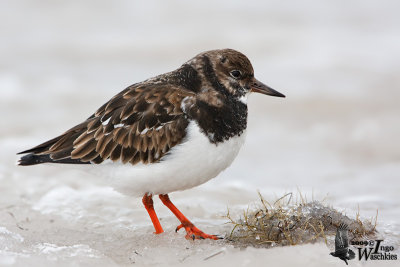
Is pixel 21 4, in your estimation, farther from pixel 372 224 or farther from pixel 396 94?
pixel 372 224

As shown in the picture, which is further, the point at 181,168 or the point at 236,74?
the point at 236,74

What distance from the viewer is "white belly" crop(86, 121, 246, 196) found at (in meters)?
4.46

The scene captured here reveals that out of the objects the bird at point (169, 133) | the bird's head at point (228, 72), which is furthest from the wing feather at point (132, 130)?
the bird's head at point (228, 72)

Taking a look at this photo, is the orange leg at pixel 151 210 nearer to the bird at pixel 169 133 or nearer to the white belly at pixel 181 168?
the bird at pixel 169 133

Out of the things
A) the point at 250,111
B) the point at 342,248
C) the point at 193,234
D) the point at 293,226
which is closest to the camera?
the point at 342,248

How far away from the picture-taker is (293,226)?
4.40 meters

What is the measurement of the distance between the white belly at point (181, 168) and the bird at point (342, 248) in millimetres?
979

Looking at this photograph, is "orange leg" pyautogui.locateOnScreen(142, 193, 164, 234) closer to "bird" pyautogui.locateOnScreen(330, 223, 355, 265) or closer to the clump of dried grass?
the clump of dried grass

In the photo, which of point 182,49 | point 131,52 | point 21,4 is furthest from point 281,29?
point 21,4

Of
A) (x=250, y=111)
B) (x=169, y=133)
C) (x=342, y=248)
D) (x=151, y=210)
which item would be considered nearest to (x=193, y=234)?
(x=151, y=210)

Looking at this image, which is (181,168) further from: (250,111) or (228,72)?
(250,111)

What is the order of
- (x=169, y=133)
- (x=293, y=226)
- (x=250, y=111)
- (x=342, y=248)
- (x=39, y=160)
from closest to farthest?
1. (x=342, y=248)
2. (x=293, y=226)
3. (x=169, y=133)
4. (x=39, y=160)
5. (x=250, y=111)

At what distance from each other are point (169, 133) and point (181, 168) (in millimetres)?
295

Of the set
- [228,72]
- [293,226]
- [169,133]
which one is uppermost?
[228,72]
